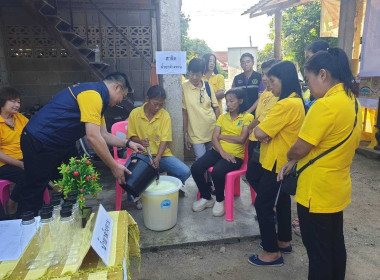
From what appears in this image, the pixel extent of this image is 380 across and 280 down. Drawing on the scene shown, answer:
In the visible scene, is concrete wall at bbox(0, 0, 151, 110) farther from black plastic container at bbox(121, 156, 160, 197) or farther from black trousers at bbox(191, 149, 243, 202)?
black plastic container at bbox(121, 156, 160, 197)

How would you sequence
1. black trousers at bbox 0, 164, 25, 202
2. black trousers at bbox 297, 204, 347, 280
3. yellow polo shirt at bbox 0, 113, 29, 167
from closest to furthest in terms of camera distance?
black trousers at bbox 297, 204, 347, 280 < black trousers at bbox 0, 164, 25, 202 < yellow polo shirt at bbox 0, 113, 29, 167

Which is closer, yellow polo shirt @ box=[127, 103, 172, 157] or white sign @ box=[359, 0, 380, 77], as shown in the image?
yellow polo shirt @ box=[127, 103, 172, 157]

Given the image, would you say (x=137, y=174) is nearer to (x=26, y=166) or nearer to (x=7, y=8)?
(x=26, y=166)

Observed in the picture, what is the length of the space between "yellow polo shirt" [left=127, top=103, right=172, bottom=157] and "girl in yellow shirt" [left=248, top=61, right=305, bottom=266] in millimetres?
1325

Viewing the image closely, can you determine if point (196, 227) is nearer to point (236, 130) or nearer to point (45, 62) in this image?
point (236, 130)

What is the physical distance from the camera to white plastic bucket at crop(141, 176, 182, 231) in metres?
2.93

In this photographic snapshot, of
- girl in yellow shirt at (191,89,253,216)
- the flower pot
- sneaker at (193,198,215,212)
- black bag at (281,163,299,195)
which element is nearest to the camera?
the flower pot

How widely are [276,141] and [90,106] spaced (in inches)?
59.8

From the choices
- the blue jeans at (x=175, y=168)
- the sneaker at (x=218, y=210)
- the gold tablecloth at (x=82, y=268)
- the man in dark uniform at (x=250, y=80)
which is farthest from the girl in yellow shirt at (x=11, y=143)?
the man in dark uniform at (x=250, y=80)

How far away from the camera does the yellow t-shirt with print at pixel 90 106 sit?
2293 millimetres

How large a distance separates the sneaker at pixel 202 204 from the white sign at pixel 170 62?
162cm

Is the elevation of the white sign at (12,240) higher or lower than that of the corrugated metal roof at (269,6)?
lower

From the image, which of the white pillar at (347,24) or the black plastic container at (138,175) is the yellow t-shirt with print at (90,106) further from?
the white pillar at (347,24)

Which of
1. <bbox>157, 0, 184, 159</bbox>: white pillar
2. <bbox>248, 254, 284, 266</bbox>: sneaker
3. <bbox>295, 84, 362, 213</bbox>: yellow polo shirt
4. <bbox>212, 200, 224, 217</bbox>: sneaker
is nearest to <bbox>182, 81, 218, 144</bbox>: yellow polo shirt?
<bbox>157, 0, 184, 159</bbox>: white pillar
